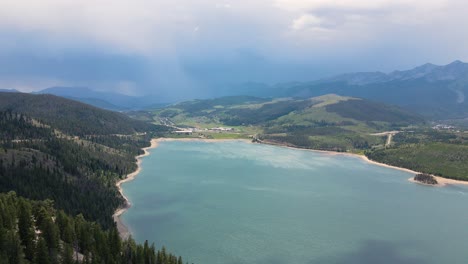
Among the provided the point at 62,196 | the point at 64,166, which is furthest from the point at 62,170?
the point at 62,196

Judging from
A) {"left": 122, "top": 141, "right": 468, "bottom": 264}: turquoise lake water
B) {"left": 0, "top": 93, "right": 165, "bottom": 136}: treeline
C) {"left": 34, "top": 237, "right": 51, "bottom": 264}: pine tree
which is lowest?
{"left": 122, "top": 141, "right": 468, "bottom": 264}: turquoise lake water

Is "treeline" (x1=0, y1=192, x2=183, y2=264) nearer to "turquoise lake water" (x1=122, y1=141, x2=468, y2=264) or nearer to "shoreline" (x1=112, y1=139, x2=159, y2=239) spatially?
"turquoise lake water" (x1=122, y1=141, x2=468, y2=264)

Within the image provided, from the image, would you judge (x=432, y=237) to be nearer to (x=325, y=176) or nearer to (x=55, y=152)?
(x=325, y=176)

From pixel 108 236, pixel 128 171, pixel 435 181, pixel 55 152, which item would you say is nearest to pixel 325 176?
pixel 435 181

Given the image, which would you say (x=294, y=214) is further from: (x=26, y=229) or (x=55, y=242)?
(x=26, y=229)

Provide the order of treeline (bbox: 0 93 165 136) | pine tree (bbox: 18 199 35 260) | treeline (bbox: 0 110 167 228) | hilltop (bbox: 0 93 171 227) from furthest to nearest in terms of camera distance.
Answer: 1. treeline (bbox: 0 93 165 136)
2. hilltop (bbox: 0 93 171 227)
3. treeline (bbox: 0 110 167 228)
4. pine tree (bbox: 18 199 35 260)

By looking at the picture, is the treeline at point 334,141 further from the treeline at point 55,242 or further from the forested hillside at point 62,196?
the treeline at point 55,242

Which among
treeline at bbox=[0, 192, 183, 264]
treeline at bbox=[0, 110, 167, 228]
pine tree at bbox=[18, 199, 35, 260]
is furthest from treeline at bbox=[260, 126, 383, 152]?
pine tree at bbox=[18, 199, 35, 260]
